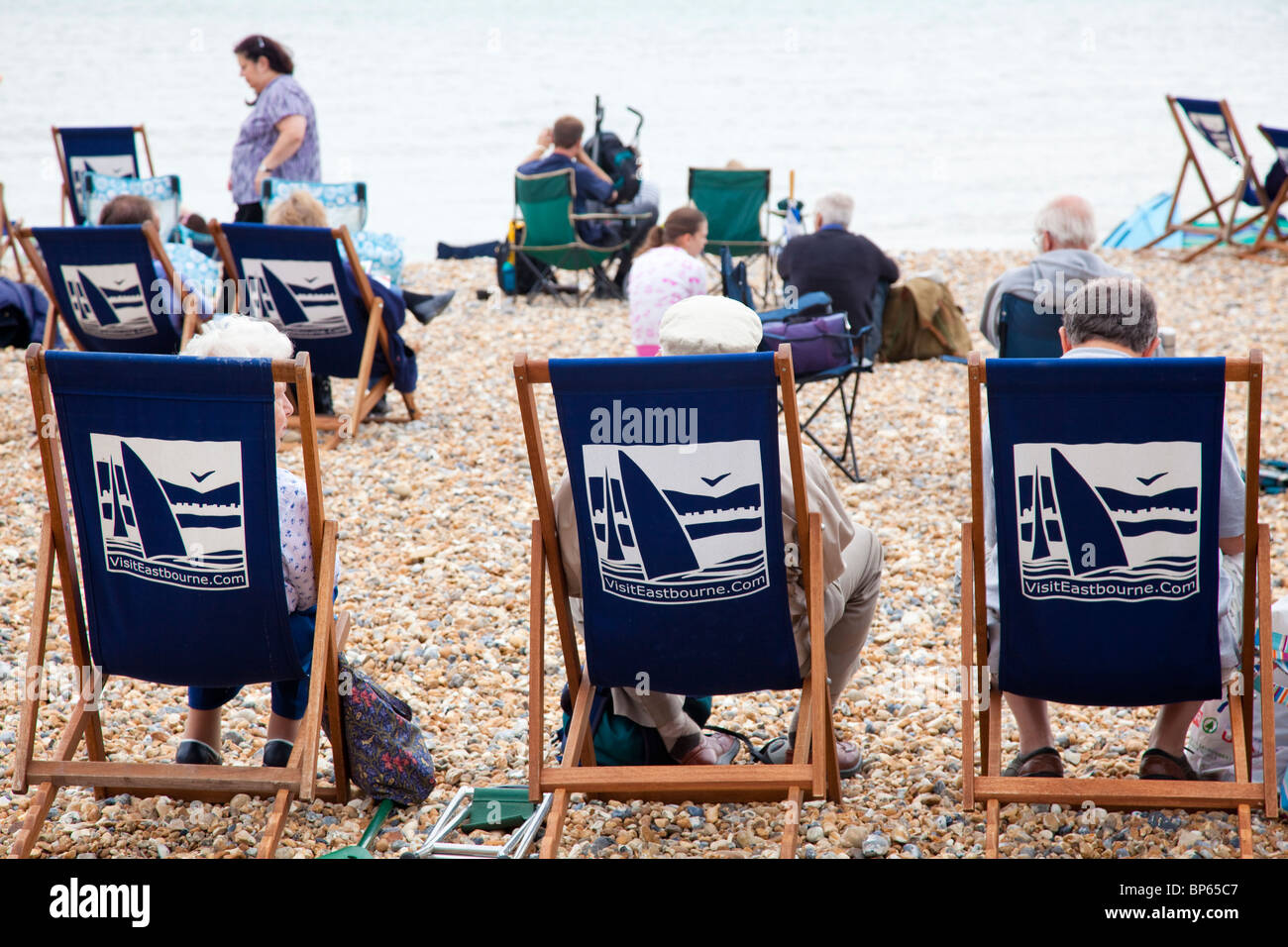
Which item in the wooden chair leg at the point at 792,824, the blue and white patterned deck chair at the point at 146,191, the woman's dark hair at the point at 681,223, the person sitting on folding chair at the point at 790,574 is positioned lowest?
the wooden chair leg at the point at 792,824

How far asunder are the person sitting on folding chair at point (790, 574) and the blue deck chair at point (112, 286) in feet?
9.51

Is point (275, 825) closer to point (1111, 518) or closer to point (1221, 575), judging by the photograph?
point (1111, 518)

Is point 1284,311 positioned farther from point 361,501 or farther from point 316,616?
point 316,616

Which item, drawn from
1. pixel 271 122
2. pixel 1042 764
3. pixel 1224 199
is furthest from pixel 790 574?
pixel 1224 199

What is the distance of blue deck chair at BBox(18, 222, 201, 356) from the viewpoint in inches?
187

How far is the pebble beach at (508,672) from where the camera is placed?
238cm

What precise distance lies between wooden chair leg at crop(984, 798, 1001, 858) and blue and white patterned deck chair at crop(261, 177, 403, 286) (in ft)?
12.9

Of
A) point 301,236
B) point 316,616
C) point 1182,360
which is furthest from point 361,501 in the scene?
point 1182,360

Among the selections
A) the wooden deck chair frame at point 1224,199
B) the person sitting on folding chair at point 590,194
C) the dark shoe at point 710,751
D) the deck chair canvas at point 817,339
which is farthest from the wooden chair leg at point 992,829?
the wooden deck chair frame at point 1224,199

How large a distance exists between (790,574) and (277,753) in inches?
42.7

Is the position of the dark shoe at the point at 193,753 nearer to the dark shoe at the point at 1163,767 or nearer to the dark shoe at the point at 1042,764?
the dark shoe at the point at 1042,764

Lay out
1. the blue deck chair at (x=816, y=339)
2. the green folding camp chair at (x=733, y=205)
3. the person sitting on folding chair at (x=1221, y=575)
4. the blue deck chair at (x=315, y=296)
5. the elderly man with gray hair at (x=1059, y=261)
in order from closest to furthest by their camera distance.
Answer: the person sitting on folding chair at (x=1221, y=575)
the elderly man with gray hair at (x=1059, y=261)
the blue deck chair at (x=816, y=339)
the blue deck chair at (x=315, y=296)
the green folding camp chair at (x=733, y=205)
